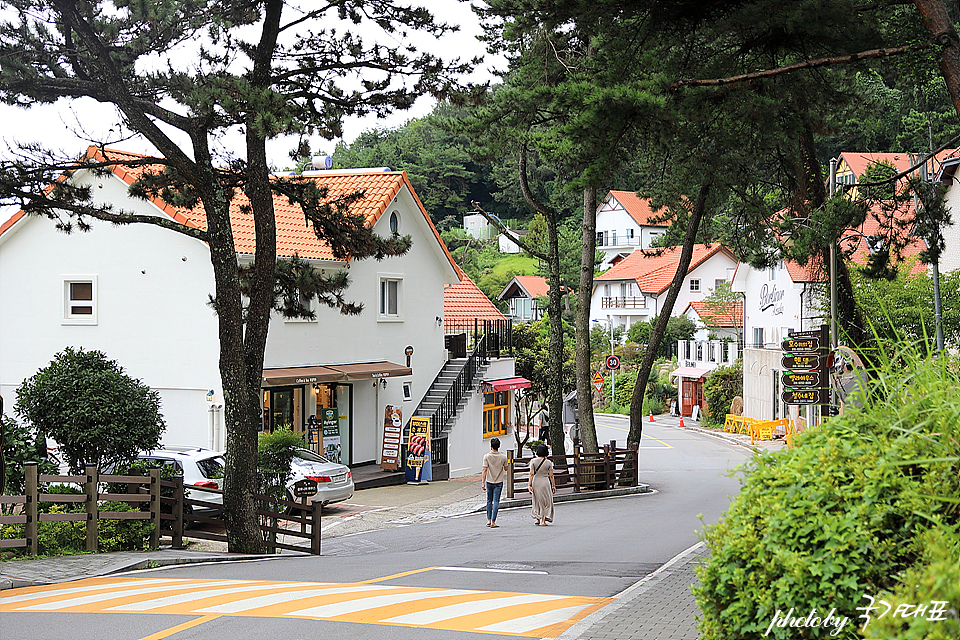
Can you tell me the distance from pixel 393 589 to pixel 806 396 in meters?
9.35

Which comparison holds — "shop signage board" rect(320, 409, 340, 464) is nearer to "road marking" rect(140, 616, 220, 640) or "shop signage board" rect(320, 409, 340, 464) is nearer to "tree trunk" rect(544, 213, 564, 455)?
"tree trunk" rect(544, 213, 564, 455)

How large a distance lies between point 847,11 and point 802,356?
713 centimetres

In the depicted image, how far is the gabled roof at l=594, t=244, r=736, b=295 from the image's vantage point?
242 feet

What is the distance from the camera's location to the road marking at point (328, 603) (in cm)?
826

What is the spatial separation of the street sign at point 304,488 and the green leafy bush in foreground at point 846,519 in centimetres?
1607

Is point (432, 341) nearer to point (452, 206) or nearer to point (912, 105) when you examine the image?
point (912, 105)

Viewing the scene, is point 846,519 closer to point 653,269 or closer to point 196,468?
point 196,468

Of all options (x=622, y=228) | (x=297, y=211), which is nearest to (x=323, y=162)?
(x=297, y=211)

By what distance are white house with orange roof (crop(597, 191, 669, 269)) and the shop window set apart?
202 feet

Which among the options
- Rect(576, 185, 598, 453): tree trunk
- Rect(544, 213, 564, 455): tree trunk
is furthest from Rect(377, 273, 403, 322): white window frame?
Rect(576, 185, 598, 453): tree trunk

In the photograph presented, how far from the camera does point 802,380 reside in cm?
1653

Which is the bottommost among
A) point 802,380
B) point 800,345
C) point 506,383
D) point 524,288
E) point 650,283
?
point 506,383

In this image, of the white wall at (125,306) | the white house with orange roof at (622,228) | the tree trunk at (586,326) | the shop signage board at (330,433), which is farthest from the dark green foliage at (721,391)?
the white house with orange roof at (622,228)

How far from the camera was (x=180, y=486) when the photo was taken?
14.6m
